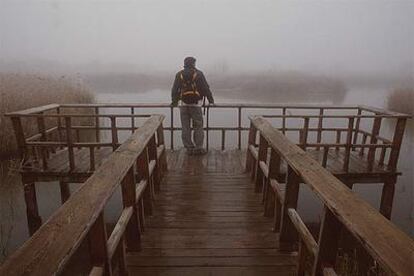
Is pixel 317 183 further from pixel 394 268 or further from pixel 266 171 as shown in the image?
pixel 266 171

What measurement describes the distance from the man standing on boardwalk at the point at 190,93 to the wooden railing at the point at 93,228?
123 inches

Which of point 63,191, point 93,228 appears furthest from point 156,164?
point 63,191

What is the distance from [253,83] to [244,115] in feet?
72.0

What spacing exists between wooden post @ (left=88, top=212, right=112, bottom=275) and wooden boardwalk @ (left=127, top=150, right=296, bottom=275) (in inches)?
36.0

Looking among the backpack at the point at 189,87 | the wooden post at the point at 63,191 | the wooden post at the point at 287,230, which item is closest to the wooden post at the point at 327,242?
the wooden post at the point at 287,230

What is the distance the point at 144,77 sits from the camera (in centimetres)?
5806

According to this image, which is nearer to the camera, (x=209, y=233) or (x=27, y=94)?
(x=209, y=233)

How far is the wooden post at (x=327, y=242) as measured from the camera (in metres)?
2.37

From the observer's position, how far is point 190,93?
24.0 ft

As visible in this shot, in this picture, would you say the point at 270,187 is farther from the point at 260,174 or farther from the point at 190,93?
the point at 190,93

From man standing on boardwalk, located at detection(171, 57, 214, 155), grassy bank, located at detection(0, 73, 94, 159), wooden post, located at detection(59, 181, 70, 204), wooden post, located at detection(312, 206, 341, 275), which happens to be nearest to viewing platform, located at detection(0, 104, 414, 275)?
wooden post, located at detection(312, 206, 341, 275)

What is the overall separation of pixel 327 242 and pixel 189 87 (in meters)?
5.33

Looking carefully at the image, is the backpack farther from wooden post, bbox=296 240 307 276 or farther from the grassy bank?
the grassy bank

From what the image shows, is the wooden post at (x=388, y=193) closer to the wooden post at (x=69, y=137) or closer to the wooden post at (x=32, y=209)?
the wooden post at (x=69, y=137)
